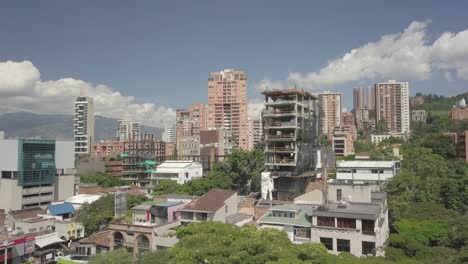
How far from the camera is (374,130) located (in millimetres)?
162375

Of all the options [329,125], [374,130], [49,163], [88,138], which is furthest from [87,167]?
[374,130]

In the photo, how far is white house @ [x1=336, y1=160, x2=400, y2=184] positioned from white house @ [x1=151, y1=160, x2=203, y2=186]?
110 feet

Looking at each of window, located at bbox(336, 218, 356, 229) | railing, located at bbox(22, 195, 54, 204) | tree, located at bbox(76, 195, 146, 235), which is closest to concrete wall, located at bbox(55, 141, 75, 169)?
railing, located at bbox(22, 195, 54, 204)

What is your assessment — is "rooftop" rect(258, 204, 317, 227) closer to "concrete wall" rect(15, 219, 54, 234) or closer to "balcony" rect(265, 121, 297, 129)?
"balcony" rect(265, 121, 297, 129)

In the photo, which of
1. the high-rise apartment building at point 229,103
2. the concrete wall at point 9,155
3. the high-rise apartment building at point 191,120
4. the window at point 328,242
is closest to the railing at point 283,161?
the window at point 328,242

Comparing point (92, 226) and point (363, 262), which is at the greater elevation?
point (363, 262)

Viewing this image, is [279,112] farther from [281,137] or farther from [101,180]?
[101,180]

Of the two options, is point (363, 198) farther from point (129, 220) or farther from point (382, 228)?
point (129, 220)

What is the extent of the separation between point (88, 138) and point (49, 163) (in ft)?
288

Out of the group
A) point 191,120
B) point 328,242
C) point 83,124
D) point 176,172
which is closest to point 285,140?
point 328,242

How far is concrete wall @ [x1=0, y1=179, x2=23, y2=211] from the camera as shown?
197 feet

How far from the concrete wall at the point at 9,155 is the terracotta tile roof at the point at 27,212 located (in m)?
7.85

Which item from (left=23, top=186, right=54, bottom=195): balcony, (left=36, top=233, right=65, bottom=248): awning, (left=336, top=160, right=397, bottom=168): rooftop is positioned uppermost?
(left=336, top=160, right=397, bottom=168): rooftop

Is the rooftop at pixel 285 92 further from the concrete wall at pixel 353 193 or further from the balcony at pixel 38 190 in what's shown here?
the balcony at pixel 38 190
